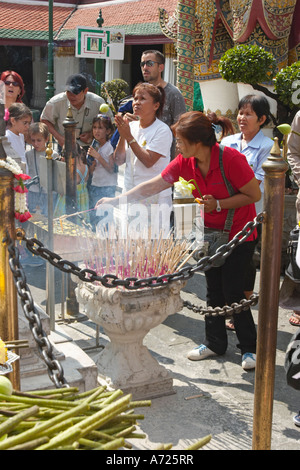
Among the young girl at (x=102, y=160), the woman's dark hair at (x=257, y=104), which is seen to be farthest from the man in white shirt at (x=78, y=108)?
the woman's dark hair at (x=257, y=104)

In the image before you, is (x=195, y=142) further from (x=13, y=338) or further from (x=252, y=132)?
(x=13, y=338)

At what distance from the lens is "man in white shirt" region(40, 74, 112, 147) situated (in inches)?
249

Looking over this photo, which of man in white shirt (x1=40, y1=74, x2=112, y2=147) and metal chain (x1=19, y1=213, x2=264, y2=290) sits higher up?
man in white shirt (x1=40, y1=74, x2=112, y2=147)

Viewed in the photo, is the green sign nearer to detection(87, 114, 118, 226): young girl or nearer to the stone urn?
detection(87, 114, 118, 226): young girl

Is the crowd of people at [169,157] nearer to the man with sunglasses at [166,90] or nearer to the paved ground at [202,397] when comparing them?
the man with sunglasses at [166,90]

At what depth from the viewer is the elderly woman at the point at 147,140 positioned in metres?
4.74

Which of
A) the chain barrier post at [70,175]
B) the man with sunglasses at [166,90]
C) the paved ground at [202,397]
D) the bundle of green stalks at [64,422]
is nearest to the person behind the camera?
the bundle of green stalks at [64,422]

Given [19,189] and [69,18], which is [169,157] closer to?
[19,189]

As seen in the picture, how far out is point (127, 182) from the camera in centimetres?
500

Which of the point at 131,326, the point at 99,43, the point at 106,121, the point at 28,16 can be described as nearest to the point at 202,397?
the point at 131,326

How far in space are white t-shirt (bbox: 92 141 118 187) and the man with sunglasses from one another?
0.71 meters

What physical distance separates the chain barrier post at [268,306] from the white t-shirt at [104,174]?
11.2 feet

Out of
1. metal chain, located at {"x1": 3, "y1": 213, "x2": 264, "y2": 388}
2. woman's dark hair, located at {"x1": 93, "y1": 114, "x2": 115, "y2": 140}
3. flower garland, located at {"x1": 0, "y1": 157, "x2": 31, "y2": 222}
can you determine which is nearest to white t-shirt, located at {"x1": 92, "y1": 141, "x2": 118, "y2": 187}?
woman's dark hair, located at {"x1": 93, "y1": 114, "x2": 115, "y2": 140}

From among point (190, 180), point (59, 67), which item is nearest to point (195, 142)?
point (190, 180)
